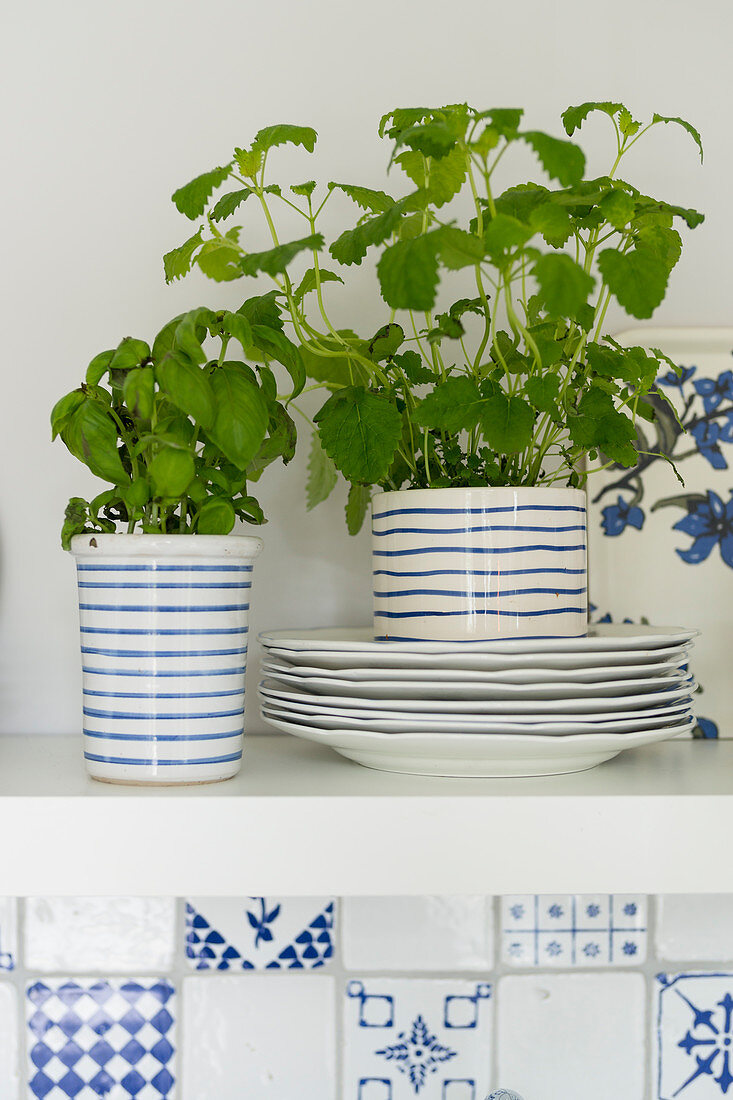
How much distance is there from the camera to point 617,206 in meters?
0.61

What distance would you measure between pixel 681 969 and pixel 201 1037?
1.40ft

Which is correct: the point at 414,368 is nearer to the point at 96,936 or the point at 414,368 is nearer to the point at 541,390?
the point at 541,390

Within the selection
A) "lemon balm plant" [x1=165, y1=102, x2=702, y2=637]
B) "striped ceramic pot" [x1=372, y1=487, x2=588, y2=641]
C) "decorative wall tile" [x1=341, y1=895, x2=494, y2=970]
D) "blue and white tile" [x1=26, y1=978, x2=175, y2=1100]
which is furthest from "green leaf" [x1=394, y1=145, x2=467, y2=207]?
"blue and white tile" [x1=26, y1=978, x2=175, y2=1100]

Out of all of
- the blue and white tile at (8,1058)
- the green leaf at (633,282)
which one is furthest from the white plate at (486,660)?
the blue and white tile at (8,1058)

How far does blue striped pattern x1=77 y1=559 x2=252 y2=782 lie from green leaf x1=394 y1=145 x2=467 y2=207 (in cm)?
29

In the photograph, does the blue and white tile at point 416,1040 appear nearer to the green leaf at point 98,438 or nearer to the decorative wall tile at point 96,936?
the decorative wall tile at point 96,936

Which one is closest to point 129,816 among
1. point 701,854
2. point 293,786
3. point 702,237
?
point 293,786

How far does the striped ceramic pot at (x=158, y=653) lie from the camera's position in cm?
60

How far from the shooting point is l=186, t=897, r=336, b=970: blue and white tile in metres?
0.86

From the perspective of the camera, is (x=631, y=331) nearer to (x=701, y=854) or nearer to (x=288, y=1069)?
(x=701, y=854)

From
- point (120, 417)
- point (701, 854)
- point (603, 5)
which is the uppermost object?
point (603, 5)

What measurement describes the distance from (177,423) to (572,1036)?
2.09 ft

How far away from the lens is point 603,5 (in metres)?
0.89

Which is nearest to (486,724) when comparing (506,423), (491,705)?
(491,705)
